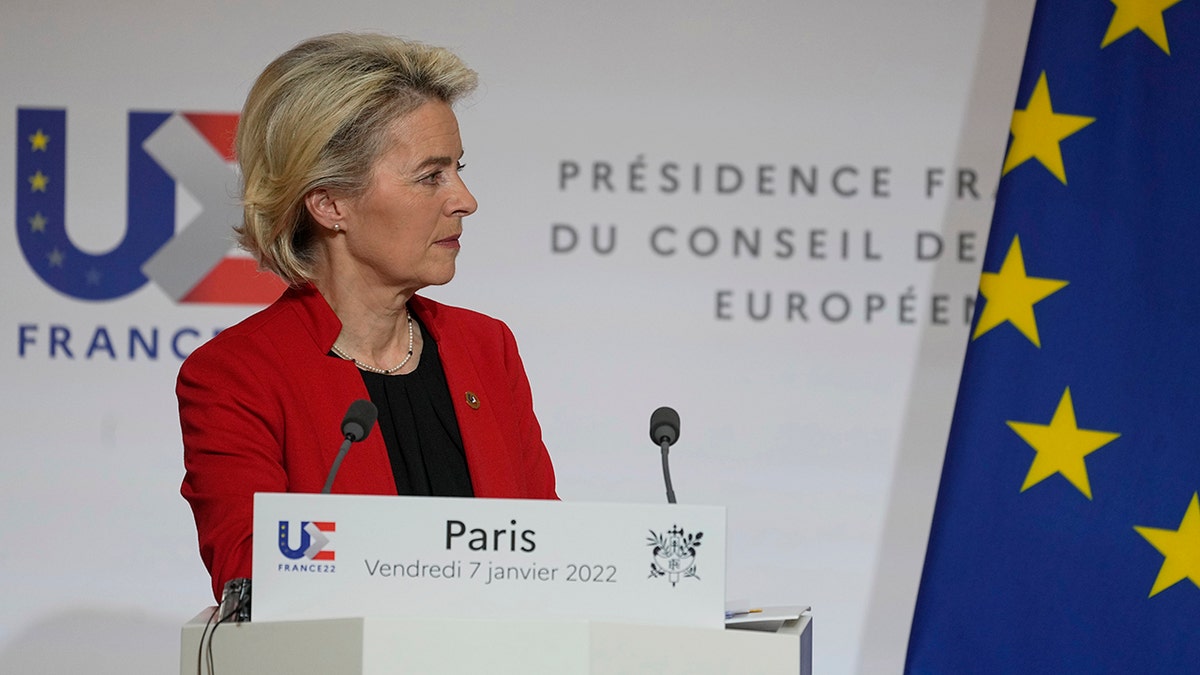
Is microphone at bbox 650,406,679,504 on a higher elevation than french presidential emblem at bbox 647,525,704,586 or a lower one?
higher

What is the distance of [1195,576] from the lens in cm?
286

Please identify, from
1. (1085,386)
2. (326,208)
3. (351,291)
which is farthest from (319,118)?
(1085,386)

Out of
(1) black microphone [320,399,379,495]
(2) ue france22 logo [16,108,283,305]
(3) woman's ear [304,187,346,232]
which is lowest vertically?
(1) black microphone [320,399,379,495]

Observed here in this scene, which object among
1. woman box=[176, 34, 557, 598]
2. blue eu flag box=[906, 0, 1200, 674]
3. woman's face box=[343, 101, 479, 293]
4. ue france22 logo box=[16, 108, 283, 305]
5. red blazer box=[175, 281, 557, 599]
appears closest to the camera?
red blazer box=[175, 281, 557, 599]

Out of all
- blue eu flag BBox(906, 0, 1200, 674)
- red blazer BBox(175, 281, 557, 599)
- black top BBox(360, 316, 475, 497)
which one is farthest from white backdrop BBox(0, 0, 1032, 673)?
black top BBox(360, 316, 475, 497)

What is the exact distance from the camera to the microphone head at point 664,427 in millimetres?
1748

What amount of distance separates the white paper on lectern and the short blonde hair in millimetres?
742

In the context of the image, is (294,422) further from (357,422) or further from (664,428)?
(664,428)

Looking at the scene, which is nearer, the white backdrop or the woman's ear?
the woman's ear

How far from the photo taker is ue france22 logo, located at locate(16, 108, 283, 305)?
357 centimetres

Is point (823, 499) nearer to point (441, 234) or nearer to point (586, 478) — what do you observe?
point (586, 478)

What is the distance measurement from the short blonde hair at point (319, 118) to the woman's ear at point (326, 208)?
0.06 ft

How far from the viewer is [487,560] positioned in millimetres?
1508

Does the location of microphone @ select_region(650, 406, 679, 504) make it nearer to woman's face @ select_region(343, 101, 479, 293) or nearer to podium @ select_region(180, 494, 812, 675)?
podium @ select_region(180, 494, 812, 675)
